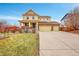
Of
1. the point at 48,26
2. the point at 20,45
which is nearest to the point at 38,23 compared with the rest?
the point at 48,26

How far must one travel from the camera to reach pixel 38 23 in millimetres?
4023

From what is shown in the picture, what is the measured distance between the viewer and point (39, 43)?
13.0ft

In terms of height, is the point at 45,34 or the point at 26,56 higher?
the point at 45,34

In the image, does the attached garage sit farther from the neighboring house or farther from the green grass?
the green grass

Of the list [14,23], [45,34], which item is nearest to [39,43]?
[45,34]

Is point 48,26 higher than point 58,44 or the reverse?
higher

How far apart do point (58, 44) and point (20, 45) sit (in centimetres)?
49

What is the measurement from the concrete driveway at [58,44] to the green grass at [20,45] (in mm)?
103

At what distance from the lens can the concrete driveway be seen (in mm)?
3902

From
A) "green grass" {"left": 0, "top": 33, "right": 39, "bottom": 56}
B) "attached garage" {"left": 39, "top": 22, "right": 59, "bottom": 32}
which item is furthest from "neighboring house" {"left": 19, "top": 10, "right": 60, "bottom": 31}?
"green grass" {"left": 0, "top": 33, "right": 39, "bottom": 56}

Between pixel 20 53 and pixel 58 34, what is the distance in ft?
1.83

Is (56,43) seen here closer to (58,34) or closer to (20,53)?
(58,34)

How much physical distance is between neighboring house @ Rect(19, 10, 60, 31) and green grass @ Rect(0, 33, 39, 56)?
12cm

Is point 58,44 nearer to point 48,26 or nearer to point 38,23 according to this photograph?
point 48,26
